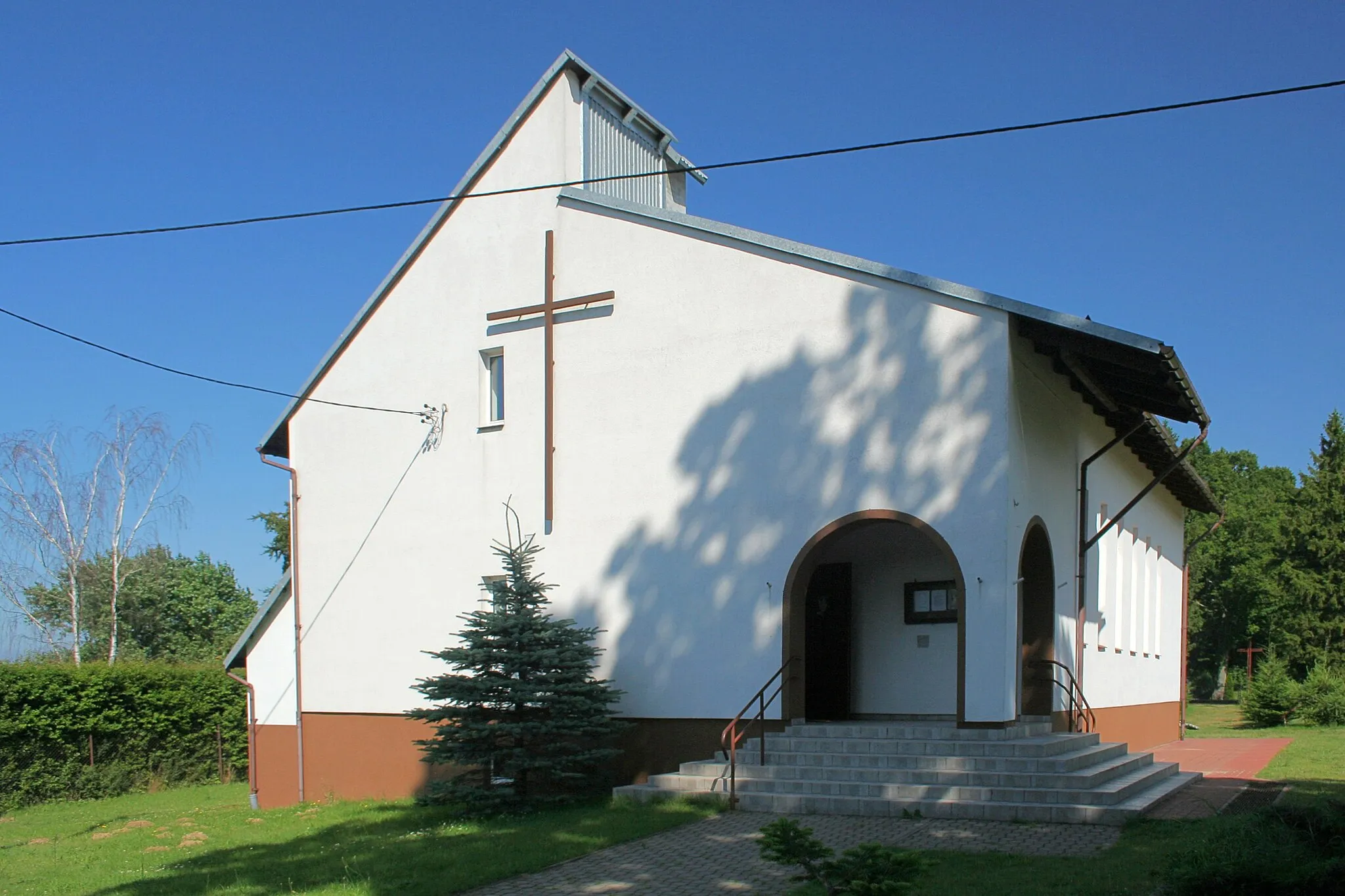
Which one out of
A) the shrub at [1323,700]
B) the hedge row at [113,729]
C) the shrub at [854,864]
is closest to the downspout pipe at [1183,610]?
the shrub at [1323,700]

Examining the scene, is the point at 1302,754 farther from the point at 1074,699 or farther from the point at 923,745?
the point at 923,745

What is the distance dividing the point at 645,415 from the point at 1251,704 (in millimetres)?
19046

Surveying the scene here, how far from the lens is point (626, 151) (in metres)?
19.0

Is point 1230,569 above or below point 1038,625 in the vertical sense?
below

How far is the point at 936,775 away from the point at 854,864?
19.9 feet

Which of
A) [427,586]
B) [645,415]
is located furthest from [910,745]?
[427,586]

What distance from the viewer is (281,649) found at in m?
20.0

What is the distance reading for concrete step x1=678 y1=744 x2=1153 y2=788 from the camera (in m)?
12.0

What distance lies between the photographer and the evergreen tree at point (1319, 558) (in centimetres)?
4334

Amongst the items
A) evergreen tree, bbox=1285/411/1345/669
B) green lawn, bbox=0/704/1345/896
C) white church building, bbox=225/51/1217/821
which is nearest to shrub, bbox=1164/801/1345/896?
green lawn, bbox=0/704/1345/896

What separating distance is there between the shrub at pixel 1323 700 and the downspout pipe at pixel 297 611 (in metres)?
20.8

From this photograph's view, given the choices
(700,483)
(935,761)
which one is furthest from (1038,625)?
(700,483)

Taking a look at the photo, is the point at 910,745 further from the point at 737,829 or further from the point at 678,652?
the point at 678,652

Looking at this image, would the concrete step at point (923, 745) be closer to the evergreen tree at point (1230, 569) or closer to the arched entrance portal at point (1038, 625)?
the arched entrance portal at point (1038, 625)
